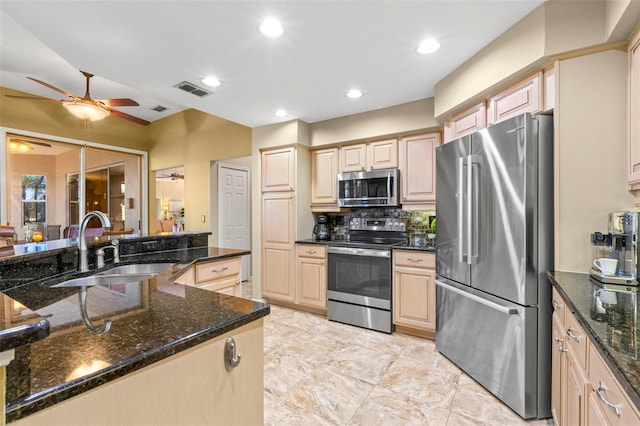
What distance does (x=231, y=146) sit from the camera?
4.69 meters

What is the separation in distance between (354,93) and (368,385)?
8.38 ft

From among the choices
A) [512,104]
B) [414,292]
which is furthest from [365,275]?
[512,104]

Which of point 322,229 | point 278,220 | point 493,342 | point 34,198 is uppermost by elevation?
point 34,198

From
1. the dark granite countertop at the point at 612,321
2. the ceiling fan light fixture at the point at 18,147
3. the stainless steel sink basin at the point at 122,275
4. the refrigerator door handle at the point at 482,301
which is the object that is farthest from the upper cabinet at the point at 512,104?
the ceiling fan light fixture at the point at 18,147

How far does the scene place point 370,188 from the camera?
3.50 meters

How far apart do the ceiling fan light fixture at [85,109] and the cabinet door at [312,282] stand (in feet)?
9.71

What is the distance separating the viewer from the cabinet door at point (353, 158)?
11.9 feet

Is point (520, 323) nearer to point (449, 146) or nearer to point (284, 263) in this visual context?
point (449, 146)

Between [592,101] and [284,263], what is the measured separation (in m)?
3.22

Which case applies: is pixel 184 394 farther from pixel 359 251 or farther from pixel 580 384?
pixel 359 251

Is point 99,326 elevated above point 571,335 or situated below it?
above

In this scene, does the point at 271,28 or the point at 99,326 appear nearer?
the point at 99,326

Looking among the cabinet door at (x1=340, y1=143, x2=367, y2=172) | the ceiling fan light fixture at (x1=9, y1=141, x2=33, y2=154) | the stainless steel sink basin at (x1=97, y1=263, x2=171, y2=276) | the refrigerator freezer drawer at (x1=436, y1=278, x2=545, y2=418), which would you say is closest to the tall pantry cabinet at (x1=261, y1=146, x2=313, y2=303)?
the cabinet door at (x1=340, y1=143, x2=367, y2=172)

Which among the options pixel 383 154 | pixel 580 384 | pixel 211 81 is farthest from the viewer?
pixel 383 154
